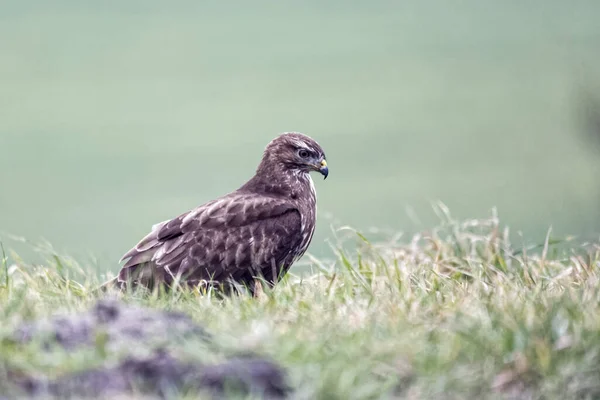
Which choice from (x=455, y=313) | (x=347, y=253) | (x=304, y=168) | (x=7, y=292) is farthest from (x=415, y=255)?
(x=7, y=292)

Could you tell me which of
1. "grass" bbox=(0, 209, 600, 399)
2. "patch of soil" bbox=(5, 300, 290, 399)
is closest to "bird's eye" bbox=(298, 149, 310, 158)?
"grass" bbox=(0, 209, 600, 399)

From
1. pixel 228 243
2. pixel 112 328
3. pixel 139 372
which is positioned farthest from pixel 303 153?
pixel 139 372

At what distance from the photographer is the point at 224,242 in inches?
307

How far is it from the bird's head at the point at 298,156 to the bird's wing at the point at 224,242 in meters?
0.53

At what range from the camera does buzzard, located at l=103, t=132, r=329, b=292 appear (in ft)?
25.3

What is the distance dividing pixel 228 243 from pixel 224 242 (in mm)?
35

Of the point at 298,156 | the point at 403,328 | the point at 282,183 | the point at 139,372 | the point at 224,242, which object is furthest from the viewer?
the point at 298,156

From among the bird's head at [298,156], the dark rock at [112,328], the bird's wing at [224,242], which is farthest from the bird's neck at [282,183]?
the dark rock at [112,328]

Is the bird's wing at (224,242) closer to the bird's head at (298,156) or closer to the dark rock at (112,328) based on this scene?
the bird's head at (298,156)

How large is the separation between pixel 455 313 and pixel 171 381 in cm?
181

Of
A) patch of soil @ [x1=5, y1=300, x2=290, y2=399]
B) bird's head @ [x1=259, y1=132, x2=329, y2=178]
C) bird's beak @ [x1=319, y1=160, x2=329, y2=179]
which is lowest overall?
patch of soil @ [x1=5, y1=300, x2=290, y2=399]

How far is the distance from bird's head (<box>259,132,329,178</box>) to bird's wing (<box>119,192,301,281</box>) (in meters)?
0.53

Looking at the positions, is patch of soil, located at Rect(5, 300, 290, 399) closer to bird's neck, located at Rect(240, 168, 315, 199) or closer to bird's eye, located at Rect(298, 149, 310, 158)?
bird's neck, located at Rect(240, 168, 315, 199)

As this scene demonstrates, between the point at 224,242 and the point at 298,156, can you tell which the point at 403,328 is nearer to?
the point at 224,242
